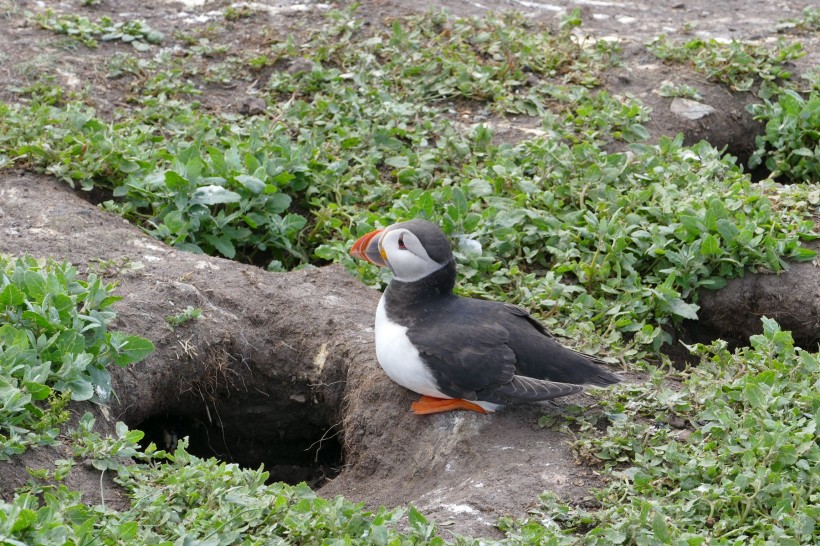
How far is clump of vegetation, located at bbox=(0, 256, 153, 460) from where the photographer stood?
12.2 ft

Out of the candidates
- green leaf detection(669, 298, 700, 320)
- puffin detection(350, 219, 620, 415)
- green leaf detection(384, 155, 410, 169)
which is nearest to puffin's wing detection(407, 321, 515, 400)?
puffin detection(350, 219, 620, 415)

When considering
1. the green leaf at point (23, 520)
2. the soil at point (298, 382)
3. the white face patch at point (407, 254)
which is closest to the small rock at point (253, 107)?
the soil at point (298, 382)

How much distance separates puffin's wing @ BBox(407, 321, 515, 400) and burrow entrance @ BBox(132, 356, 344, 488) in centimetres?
85

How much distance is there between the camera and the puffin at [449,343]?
4.28 m

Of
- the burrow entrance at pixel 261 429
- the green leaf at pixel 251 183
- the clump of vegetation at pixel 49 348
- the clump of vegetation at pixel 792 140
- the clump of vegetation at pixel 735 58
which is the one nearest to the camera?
the clump of vegetation at pixel 49 348

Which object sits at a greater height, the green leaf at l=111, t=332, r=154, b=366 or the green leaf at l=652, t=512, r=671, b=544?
the green leaf at l=111, t=332, r=154, b=366

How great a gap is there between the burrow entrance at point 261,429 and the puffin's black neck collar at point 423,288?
31.7 inches

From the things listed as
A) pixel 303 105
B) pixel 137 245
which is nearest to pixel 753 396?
pixel 137 245

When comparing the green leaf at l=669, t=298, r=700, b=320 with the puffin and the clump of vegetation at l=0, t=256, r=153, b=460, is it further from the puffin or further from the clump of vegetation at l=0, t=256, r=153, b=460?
the clump of vegetation at l=0, t=256, r=153, b=460

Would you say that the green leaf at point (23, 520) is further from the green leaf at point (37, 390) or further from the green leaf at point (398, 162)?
the green leaf at point (398, 162)

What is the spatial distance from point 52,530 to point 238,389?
6.48ft

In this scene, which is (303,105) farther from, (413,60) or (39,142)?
(39,142)

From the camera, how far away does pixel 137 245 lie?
5.36m

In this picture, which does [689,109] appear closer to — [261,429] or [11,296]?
[261,429]
